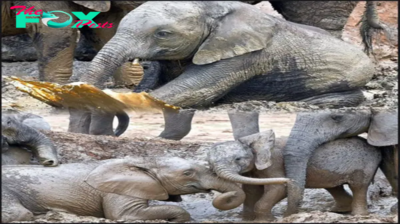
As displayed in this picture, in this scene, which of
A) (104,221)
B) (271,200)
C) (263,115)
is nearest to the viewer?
(104,221)

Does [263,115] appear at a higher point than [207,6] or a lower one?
lower

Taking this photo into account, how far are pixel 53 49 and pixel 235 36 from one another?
1.48m

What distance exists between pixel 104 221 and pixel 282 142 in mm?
1081

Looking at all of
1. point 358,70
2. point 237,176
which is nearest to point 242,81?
point 358,70

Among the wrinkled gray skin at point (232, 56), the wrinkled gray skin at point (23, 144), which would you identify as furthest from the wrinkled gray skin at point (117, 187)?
the wrinkled gray skin at point (232, 56)

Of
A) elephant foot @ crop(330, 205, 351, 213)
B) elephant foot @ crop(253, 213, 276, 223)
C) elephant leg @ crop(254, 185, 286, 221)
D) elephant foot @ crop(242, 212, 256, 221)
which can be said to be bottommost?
elephant foot @ crop(330, 205, 351, 213)

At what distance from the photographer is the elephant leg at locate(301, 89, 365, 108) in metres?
7.00

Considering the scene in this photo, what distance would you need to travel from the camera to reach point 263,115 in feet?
22.0

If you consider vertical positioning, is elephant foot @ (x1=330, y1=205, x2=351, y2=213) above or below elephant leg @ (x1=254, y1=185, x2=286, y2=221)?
below

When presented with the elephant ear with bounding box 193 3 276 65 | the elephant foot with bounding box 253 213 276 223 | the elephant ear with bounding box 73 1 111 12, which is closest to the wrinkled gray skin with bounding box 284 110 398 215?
the elephant foot with bounding box 253 213 276 223

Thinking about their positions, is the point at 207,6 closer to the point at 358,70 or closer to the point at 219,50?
the point at 219,50

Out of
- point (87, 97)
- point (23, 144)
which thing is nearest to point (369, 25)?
point (87, 97)

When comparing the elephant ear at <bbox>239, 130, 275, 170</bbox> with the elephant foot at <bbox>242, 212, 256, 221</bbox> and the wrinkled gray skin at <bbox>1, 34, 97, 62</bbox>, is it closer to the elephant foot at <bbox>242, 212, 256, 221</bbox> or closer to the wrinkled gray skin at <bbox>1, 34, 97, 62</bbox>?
the elephant foot at <bbox>242, 212, 256, 221</bbox>

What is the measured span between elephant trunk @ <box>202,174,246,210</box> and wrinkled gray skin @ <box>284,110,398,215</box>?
38 centimetres
